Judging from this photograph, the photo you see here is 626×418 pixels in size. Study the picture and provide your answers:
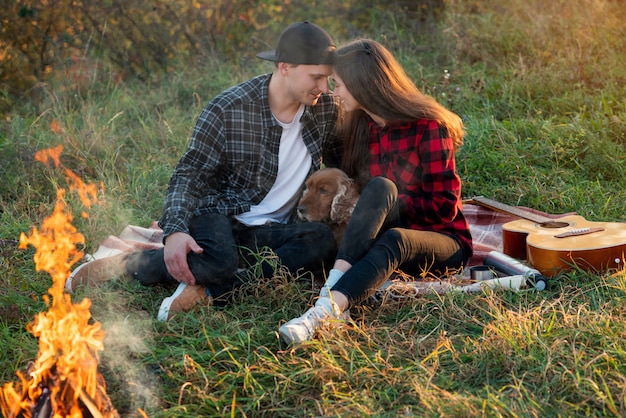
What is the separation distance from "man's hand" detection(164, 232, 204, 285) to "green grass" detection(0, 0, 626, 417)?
20 cm

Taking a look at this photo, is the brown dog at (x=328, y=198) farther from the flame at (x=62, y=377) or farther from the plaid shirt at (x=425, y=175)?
the flame at (x=62, y=377)

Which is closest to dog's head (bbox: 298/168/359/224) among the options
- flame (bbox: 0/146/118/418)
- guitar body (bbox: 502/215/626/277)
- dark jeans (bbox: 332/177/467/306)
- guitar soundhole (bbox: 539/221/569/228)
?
dark jeans (bbox: 332/177/467/306)

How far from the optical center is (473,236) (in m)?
4.43

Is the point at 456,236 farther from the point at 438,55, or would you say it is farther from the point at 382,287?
the point at 438,55

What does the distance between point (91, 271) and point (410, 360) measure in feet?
5.93

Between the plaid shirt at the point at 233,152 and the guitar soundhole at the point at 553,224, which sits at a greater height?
the plaid shirt at the point at 233,152

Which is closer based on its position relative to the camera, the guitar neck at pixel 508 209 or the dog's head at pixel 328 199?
the dog's head at pixel 328 199

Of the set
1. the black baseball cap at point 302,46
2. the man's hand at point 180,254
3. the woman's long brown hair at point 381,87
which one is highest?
the black baseball cap at point 302,46

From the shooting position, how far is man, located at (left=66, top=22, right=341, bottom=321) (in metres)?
3.49

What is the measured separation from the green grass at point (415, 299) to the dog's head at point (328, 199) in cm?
35

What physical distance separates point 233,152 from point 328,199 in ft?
1.87

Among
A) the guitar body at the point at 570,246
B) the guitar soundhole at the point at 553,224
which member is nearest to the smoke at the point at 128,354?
the guitar body at the point at 570,246

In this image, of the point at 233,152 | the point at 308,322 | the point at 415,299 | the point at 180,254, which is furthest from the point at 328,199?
the point at 308,322

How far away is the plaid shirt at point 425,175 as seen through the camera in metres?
3.57
